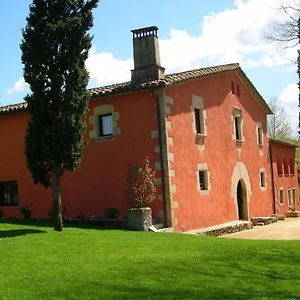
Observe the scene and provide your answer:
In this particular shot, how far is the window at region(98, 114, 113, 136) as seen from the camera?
19000 mm

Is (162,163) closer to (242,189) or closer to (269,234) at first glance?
(269,234)

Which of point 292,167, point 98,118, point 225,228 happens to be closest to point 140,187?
point 98,118

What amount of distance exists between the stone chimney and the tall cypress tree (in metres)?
4.92

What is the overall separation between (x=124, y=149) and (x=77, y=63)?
5040 mm

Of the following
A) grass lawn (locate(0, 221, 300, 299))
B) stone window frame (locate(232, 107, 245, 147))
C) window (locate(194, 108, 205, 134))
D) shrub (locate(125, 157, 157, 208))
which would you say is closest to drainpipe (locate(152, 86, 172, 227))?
shrub (locate(125, 157, 157, 208))

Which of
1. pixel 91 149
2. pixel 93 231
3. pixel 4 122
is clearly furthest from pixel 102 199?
pixel 4 122

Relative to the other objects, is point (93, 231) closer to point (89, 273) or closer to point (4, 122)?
point (89, 273)

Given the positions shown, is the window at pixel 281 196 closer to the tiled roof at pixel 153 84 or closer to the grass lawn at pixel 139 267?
the tiled roof at pixel 153 84

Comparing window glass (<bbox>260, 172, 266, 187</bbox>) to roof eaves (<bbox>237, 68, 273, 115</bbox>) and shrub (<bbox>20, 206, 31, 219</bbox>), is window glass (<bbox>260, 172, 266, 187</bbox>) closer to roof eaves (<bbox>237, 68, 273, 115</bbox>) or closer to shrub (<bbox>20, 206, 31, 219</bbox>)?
roof eaves (<bbox>237, 68, 273, 115</bbox>)

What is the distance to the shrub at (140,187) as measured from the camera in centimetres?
1653

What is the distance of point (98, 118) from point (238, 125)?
29.2 ft

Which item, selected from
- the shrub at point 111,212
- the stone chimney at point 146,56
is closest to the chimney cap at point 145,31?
the stone chimney at point 146,56

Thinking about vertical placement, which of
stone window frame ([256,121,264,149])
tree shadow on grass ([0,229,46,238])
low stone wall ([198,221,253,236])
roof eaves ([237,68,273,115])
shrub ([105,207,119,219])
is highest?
roof eaves ([237,68,273,115])

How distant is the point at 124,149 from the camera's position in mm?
18406
